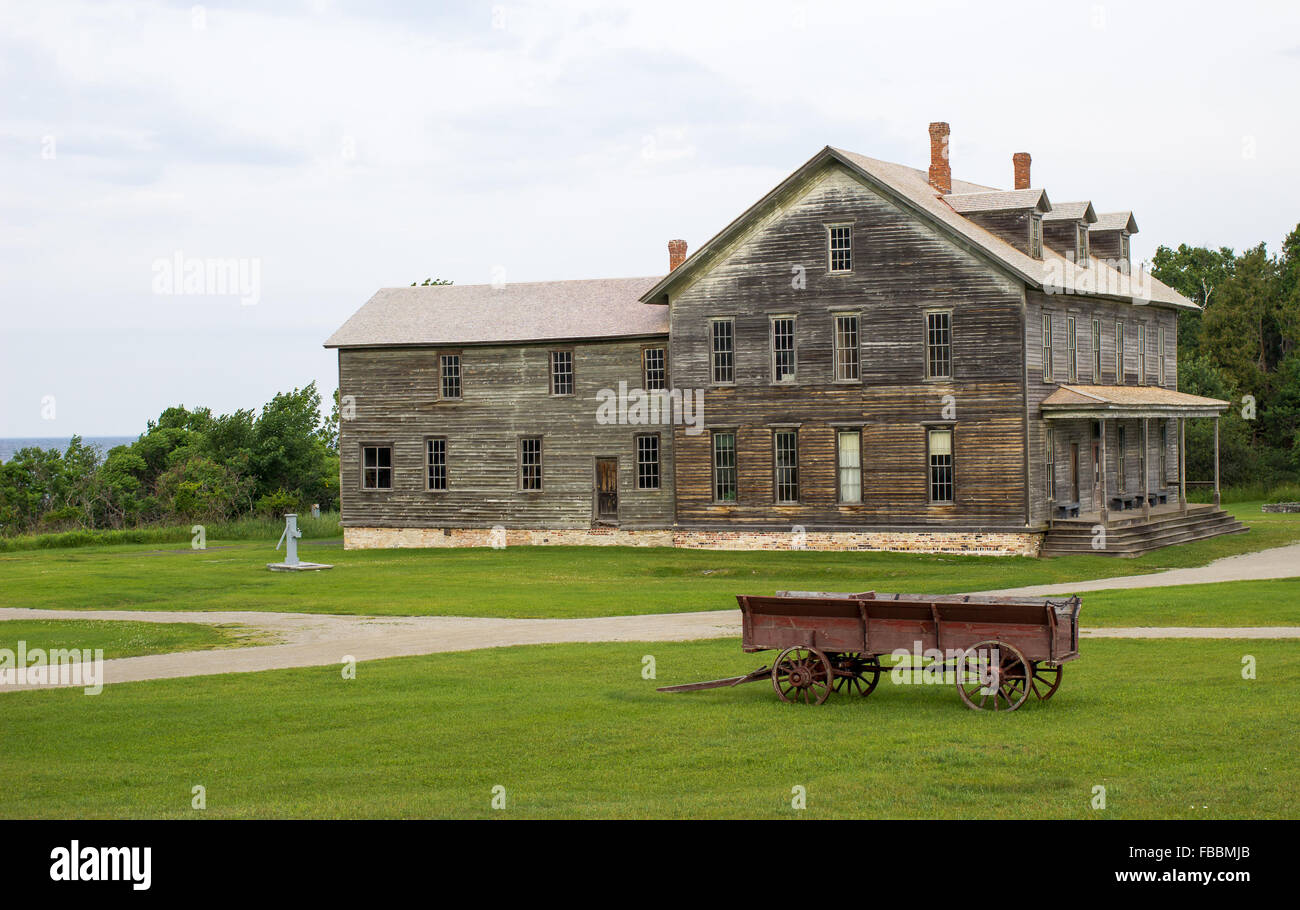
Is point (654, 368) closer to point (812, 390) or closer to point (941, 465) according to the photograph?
point (812, 390)

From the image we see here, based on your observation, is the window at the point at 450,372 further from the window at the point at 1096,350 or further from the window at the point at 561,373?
the window at the point at 1096,350

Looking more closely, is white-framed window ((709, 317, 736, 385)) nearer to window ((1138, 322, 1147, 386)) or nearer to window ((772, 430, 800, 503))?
window ((772, 430, 800, 503))

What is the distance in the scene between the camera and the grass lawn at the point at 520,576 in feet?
105

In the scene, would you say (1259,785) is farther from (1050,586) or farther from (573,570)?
(573,570)

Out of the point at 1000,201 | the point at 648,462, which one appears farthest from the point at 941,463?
the point at 648,462

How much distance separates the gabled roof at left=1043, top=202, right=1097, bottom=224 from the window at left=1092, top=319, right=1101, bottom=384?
3616 mm

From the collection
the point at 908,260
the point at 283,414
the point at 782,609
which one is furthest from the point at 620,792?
the point at 283,414

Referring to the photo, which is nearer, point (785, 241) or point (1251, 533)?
point (785, 241)

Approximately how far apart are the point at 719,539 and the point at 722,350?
238 inches

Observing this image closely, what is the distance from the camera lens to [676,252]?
5141 cm

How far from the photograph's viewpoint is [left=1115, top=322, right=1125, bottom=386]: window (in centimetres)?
4875

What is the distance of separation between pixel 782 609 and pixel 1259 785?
6.41m

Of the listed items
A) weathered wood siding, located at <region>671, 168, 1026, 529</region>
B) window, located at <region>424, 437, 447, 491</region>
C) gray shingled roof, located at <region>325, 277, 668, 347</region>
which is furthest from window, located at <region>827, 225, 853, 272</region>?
window, located at <region>424, 437, 447, 491</region>

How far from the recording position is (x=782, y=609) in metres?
17.1
